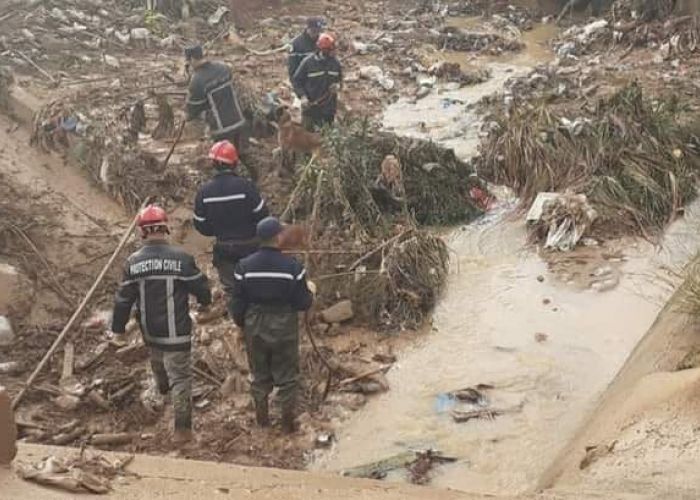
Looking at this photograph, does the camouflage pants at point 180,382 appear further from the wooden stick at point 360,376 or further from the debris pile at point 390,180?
the debris pile at point 390,180

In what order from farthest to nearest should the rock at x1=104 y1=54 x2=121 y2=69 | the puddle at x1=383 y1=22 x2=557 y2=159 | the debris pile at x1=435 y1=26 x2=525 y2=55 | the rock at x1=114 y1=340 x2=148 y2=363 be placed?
1. the debris pile at x1=435 y1=26 x2=525 y2=55
2. the rock at x1=104 y1=54 x2=121 y2=69
3. the puddle at x1=383 y1=22 x2=557 y2=159
4. the rock at x1=114 y1=340 x2=148 y2=363

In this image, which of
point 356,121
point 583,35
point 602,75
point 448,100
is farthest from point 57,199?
point 583,35

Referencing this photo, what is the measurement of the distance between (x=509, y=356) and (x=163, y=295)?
2662 millimetres

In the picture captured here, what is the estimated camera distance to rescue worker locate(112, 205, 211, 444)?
5.68 metres

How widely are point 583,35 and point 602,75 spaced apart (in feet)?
7.28

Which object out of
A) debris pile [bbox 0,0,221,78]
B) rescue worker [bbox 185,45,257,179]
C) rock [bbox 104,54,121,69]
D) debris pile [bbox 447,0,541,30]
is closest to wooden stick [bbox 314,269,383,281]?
rescue worker [bbox 185,45,257,179]

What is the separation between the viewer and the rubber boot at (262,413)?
6121mm

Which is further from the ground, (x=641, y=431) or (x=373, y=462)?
(x=641, y=431)

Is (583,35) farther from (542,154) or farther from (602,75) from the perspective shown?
(542,154)

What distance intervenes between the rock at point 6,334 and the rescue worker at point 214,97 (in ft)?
9.10

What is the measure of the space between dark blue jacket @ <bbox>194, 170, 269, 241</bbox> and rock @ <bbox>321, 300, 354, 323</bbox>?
3.43 ft

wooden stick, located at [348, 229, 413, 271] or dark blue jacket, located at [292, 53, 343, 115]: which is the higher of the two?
dark blue jacket, located at [292, 53, 343, 115]

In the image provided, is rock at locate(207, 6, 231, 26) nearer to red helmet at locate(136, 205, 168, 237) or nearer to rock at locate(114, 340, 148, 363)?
rock at locate(114, 340, 148, 363)

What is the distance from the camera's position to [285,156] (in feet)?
31.7
